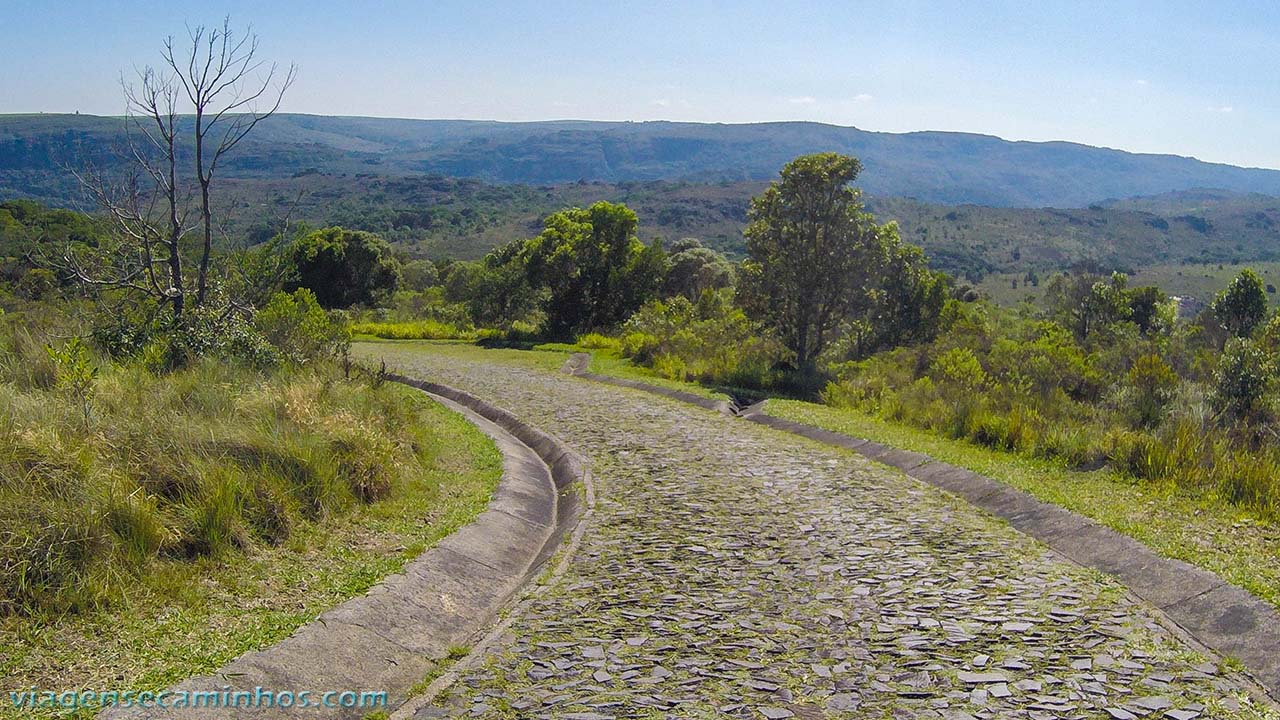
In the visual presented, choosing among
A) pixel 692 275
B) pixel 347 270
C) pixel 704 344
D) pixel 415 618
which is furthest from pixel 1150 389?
pixel 347 270

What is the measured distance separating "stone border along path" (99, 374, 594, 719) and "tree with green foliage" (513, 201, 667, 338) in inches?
1197

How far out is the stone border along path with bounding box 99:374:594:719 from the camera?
5184 millimetres

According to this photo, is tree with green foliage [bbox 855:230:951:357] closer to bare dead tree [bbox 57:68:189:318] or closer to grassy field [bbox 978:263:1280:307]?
bare dead tree [bbox 57:68:189:318]

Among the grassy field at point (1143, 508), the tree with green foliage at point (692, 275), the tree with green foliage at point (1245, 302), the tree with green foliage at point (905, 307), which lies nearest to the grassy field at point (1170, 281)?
the tree with green foliage at point (692, 275)

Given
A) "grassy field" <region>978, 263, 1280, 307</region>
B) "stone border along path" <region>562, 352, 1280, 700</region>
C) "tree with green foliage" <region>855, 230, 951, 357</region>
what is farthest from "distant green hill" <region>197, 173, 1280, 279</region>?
"stone border along path" <region>562, 352, 1280, 700</region>

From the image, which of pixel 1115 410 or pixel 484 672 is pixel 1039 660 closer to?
pixel 484 672

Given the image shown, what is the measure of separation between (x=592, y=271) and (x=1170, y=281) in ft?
328

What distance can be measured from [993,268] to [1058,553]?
137080 millimetres

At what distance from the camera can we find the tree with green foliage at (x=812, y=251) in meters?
26.4

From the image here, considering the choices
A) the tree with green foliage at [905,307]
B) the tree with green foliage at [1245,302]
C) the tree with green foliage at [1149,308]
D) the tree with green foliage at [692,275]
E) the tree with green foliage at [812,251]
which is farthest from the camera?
the tree with green foliage at [692,275]

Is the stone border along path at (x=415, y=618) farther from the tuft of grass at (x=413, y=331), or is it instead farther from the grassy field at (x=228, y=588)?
the tuft of grass at (x=413, y=331)

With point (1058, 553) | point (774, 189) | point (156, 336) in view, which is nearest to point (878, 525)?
point (1058, 553)

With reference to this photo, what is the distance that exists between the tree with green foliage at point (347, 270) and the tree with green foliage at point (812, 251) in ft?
103

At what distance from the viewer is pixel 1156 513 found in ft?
28.9
